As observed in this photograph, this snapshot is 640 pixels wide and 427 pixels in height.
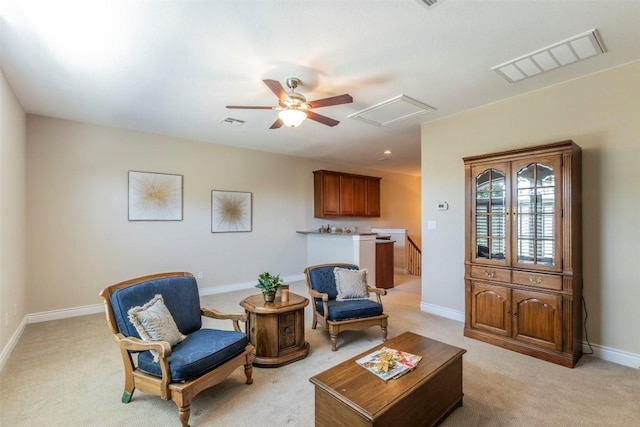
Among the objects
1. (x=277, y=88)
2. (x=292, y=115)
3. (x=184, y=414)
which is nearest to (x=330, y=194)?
(x=292, y=115)

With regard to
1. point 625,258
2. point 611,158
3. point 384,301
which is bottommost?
point 384,301

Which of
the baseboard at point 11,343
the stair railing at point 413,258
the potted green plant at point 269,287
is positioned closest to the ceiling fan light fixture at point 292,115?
the potted green plant at point 269,287

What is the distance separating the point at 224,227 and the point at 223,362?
3.83 metres

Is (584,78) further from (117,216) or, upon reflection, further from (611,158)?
(117,216)

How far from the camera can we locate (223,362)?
2.31 m

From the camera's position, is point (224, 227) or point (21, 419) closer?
point (21, 419)

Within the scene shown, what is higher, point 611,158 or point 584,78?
point 584,78

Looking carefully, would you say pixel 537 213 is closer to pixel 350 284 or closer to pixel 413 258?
pixel 350 284

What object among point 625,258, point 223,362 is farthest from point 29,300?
point 625,258

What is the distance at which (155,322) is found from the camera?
223 centimetres

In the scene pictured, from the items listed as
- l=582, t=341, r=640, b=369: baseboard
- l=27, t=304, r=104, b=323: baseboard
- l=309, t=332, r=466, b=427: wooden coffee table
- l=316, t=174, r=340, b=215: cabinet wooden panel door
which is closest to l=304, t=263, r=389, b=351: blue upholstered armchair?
l=309, t=332, r=466, b=427: wooden coffee table

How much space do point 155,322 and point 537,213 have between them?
3.60 meters

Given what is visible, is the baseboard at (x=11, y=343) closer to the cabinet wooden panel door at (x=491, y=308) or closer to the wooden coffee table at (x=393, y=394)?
the wooden coffee table at (x=393, y=394)

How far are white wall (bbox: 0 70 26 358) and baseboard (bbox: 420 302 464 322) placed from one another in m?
4.87
